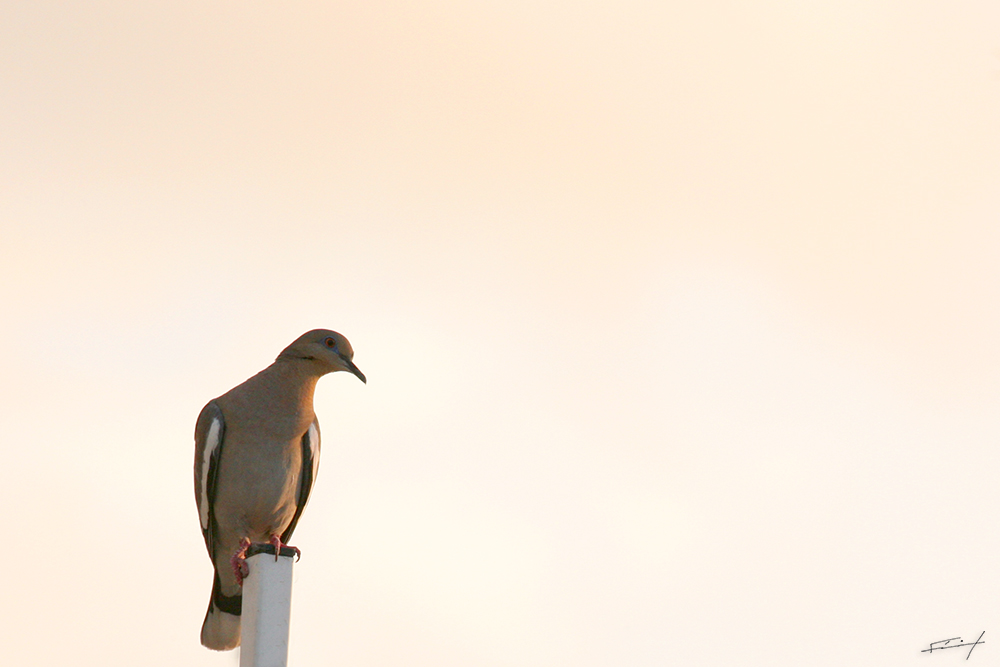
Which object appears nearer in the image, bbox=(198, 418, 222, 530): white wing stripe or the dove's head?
bbox=(198, 418, 222, 530): white wing stripe

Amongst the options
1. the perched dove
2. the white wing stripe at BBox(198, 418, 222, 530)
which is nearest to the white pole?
the perched dove

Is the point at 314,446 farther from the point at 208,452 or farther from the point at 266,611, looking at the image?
the point at 266,611

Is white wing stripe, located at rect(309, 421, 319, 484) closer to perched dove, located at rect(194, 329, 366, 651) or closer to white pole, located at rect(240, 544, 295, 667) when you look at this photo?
perched dove, located at rect(194, 329, 366, 651)

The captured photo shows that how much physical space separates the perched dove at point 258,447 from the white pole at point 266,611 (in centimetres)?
235

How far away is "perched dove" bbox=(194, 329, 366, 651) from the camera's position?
6230 mm

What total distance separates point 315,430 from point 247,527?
741 millimetres

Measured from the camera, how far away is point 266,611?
3.69 meters

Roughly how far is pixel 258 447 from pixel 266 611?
104 inches

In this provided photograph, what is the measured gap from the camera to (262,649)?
11.8ft

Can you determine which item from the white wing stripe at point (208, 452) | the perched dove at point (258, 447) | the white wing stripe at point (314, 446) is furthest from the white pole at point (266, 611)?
the white wing stripe at point (314, 446)

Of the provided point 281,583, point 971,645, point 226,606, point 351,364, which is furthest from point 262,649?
point 971,645

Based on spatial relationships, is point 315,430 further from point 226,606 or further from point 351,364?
point 226,606

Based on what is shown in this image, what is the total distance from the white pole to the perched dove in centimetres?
235

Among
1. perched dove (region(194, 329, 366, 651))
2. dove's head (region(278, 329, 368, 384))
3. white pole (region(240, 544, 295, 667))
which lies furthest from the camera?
dove's head (region(278, 329, 368, 384))
